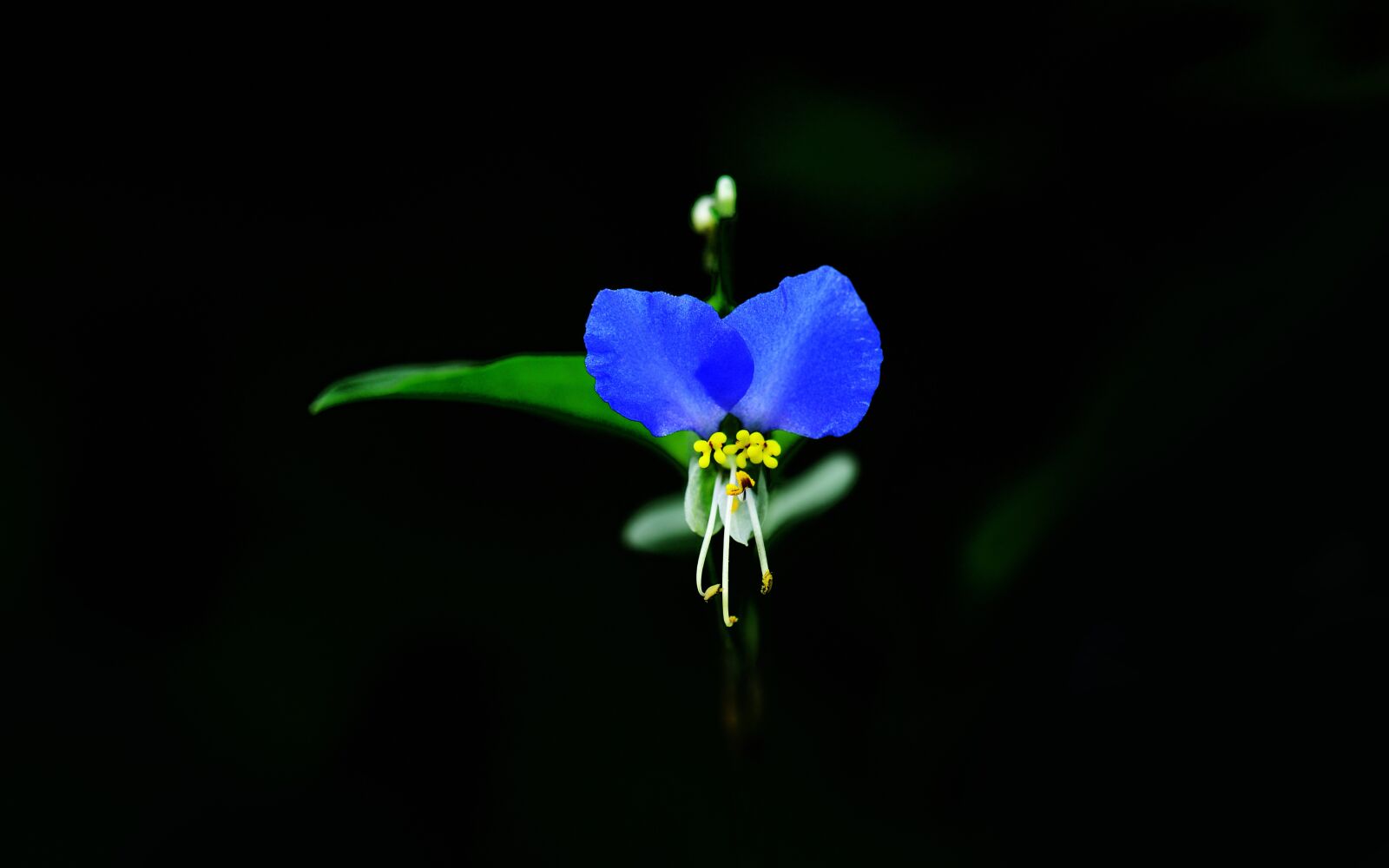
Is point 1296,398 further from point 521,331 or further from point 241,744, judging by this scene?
point 241,744

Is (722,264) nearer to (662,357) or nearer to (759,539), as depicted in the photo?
(662,357)

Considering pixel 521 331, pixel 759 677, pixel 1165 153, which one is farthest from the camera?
pixel 521 331

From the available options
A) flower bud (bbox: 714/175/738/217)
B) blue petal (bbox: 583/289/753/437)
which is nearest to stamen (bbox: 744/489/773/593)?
blue petal (bbox: 583/289/753/437)

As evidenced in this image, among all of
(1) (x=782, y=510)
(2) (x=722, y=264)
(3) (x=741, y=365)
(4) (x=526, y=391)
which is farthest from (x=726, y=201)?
(1) (x=782, y=510)

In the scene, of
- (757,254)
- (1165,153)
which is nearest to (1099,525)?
(1165,153)

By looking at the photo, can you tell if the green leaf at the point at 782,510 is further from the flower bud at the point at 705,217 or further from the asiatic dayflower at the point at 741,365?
the flower bud at the point at 705,217

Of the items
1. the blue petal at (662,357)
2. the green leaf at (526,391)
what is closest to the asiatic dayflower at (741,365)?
the blue petal at (662,357)
